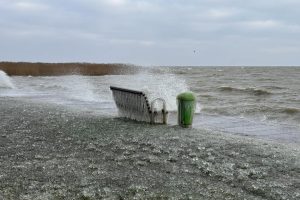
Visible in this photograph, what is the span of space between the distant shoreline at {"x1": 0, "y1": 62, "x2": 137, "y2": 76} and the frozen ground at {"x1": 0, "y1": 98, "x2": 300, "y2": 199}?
7587 centimetres

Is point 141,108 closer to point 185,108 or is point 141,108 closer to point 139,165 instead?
point 185,108

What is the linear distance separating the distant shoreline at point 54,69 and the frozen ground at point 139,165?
75.9m

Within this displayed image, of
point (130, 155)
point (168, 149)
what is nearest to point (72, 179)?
point (130, 155)

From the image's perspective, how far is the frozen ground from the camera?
27.6 feet

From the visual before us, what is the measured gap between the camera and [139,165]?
33.1 ft

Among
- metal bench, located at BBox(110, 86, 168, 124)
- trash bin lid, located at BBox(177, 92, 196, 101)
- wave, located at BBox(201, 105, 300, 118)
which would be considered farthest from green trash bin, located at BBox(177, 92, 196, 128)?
wave, located at BBox(201, 105, 300, 118)

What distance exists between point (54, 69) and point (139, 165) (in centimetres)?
8586

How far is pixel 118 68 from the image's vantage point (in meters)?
107

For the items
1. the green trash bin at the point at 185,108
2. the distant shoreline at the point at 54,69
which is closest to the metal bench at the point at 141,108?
the green trash bin at the point at 185,108

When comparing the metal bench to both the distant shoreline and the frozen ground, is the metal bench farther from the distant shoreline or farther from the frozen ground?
the distant shoreline

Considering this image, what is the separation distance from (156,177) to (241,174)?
1.71 m

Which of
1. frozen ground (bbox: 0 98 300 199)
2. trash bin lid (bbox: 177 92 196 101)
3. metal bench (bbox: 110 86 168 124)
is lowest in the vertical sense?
frozen ground (bbox: 0 98 300 199)

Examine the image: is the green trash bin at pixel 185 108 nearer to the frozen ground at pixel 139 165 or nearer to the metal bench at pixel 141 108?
the metal bench at pixel 141 108

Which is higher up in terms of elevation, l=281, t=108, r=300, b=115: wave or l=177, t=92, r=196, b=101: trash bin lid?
l=177, t=92, r=196, b=101: trash bin lid
